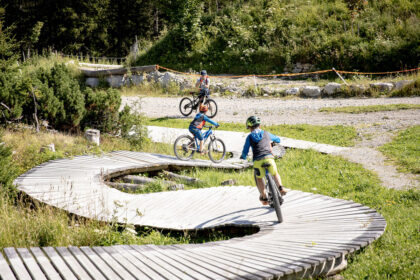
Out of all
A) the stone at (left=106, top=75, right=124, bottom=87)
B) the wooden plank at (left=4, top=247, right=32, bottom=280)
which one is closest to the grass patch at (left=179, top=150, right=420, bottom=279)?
the wooden plank at (left=4, top=247, right=32, bottom=280)

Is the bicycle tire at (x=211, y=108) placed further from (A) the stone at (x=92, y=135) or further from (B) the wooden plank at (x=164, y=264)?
(B) the wooden plank at (x=164, y=264)

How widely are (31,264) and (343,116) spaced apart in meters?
13.6

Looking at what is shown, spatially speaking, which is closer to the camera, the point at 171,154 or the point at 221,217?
the point at 221,217

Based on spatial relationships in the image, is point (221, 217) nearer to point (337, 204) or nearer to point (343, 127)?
point (337, 204)

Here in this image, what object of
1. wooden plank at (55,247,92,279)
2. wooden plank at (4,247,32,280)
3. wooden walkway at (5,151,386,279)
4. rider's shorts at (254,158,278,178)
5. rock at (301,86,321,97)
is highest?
rock at (301,86,321,97)

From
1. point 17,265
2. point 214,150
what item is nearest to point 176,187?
point 214,150

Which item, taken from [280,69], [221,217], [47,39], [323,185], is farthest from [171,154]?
[47,39]

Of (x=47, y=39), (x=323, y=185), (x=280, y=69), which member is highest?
(x=47, y=39)

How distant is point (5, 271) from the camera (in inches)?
144

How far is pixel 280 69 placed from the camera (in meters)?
24.3

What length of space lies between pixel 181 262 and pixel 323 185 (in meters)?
4.94

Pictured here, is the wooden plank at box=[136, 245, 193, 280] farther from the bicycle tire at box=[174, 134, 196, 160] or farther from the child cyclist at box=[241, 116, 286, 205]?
the bicycle tire at box=[174, 134, 196, 160]

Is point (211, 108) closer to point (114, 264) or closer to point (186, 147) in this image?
point (186, 147)

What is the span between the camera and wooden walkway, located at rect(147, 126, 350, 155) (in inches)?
454
